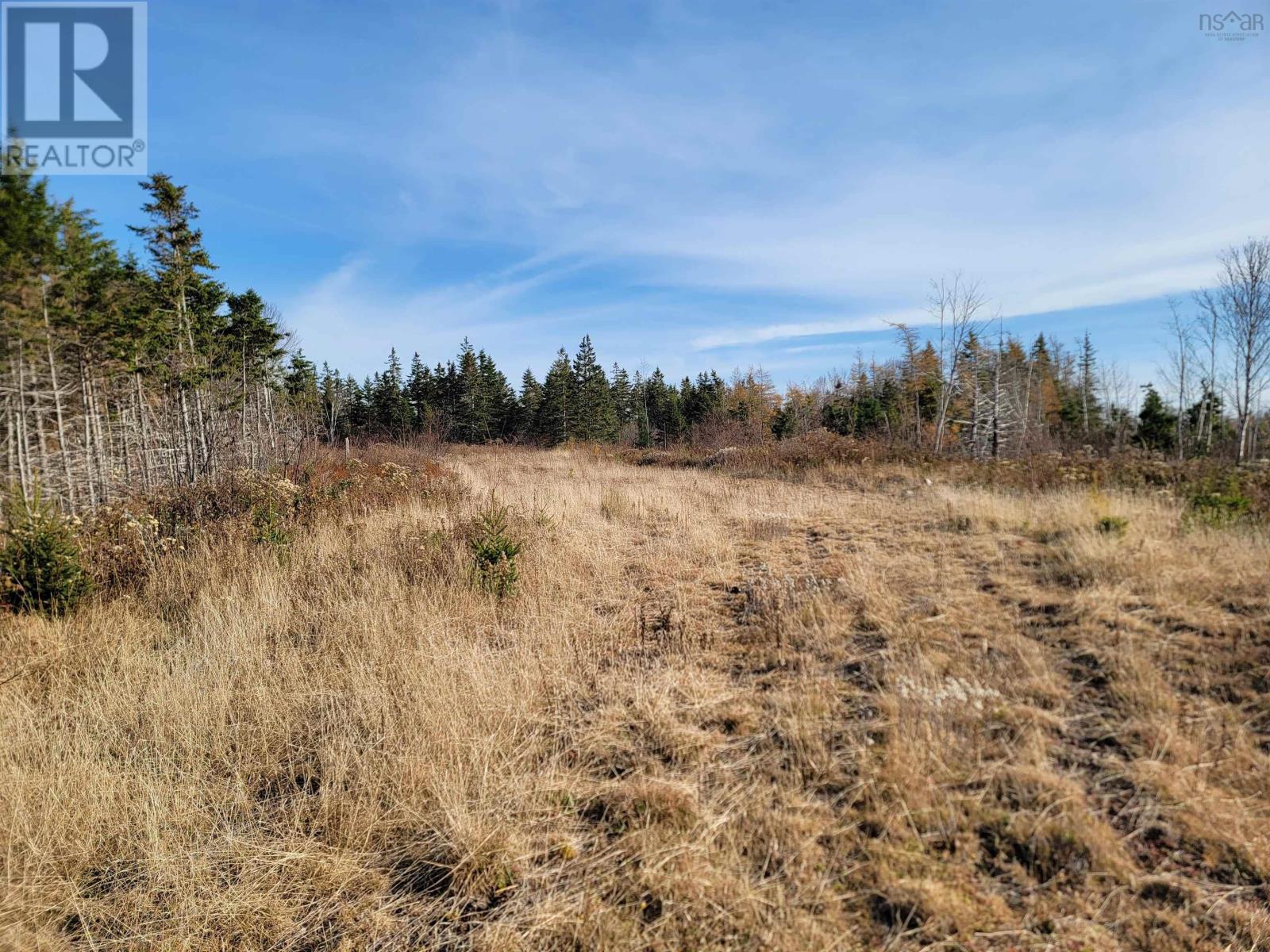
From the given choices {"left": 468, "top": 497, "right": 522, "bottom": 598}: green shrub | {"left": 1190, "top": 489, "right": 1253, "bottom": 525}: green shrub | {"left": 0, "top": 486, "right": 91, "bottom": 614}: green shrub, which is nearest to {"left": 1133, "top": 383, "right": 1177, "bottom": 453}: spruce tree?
{"left": 1190, "top": 489, "right": 1253, "bottom": 525}: green shrub

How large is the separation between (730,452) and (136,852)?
17.3 metres

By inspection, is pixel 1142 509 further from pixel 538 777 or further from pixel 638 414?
pixel 638 414

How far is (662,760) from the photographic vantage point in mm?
2848

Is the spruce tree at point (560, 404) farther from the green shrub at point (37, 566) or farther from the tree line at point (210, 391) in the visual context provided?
the green shrub at point (37, 566)

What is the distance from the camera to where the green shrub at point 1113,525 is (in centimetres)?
538

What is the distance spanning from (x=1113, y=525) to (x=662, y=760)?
227 inches

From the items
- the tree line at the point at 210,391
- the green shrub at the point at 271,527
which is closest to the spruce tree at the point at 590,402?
the tree line at the point at 210,391

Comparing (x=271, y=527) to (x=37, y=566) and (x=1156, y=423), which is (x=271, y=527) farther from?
(x=1156, y=423)

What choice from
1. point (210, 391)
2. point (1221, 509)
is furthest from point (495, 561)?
point (210, 391)

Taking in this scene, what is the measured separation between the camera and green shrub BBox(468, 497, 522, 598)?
17.4ft

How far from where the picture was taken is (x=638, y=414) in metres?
60.3

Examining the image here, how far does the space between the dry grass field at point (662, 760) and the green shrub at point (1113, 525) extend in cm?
6

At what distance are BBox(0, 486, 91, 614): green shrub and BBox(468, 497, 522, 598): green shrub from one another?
3715 millimetres

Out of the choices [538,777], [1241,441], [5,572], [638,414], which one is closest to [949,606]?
[538,777]
